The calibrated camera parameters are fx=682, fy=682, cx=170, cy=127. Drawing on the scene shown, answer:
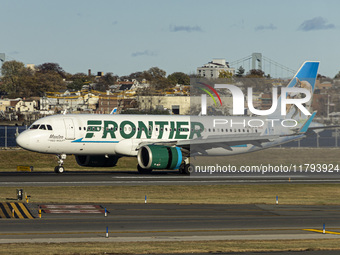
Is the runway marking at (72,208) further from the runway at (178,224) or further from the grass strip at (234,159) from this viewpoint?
the grass strip at (234,159)

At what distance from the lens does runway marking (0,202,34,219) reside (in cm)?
3164

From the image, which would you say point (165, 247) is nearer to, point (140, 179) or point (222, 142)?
point (140, 179)

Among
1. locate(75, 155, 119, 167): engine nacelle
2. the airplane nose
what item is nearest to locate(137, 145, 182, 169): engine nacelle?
locate(75, 155, 119, 167): engine nacelle

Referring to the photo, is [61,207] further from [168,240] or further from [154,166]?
[154,166]

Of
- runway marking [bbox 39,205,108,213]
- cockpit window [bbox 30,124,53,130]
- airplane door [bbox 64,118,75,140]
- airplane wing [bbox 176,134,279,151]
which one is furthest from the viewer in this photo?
airplane wing [bbox 176,134,279,151]

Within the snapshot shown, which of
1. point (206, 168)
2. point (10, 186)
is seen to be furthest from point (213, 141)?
point (10, 186)

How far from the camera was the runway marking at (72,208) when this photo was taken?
33875 mm

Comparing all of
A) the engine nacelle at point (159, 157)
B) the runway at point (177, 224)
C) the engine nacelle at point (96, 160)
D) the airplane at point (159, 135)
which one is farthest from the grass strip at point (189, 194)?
the engine nacelle at point (96, 160)

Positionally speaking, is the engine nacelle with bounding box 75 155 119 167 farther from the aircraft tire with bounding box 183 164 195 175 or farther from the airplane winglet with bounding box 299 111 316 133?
the airplane winglet with bounding box 299 111 316 133

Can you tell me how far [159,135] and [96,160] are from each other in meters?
5.91

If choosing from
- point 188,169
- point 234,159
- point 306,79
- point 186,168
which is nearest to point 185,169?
point 186,168

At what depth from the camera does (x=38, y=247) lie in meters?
24.1

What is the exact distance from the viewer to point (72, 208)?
Result: 115ft

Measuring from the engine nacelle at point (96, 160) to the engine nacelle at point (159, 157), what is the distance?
17.2 feet
